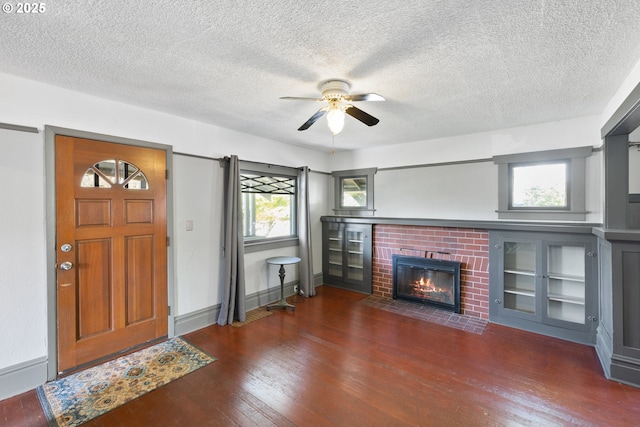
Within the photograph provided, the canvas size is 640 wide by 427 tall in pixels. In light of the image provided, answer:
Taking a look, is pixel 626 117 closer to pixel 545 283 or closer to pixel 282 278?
pixel 545 283

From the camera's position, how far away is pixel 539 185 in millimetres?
3660

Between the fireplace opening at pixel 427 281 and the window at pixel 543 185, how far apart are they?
3.43 ft

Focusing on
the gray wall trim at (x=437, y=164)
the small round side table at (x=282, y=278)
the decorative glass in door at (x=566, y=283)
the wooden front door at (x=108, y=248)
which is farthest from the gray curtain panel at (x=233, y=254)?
the decorative glass in door at (x=566, y=283)

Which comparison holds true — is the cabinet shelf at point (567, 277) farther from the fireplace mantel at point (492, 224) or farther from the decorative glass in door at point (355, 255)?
the decorative glass in door at point (355, 255)

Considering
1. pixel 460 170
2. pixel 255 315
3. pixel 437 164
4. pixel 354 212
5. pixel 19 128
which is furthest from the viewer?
pixel 354 212

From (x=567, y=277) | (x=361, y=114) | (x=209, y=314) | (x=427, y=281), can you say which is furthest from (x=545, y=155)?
(x=209, y=314)

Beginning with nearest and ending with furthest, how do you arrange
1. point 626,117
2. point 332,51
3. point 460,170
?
point 332,51 → point 626,117 → point 460,170

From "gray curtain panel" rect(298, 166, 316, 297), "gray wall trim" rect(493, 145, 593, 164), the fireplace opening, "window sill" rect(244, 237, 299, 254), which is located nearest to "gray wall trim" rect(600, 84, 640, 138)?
"gray wall trim" rect(493, 145, 593, 164)

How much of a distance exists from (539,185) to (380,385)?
310 centimetres

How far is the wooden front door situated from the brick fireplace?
125 inches

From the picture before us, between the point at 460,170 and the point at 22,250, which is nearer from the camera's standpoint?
the point at 22,250

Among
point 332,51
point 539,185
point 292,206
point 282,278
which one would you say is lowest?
point 282,278

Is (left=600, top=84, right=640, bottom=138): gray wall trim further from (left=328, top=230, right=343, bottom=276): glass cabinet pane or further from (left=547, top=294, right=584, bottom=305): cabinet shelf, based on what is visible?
(left=328, top=230, right=343, bottom=276): glass cabinet pane

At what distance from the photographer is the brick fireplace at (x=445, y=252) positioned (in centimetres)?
392
